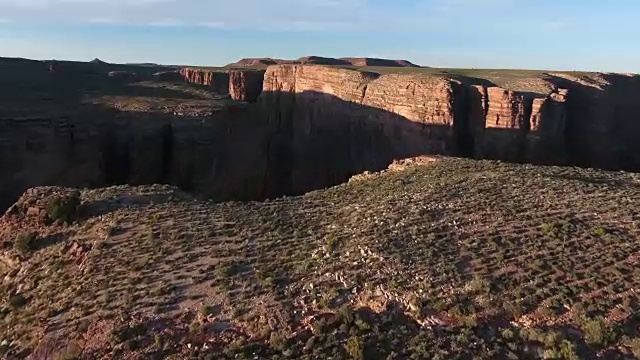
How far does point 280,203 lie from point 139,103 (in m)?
28.5

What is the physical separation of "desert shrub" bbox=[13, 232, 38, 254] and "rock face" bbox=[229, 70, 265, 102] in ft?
146

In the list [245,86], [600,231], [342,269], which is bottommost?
[342,269]

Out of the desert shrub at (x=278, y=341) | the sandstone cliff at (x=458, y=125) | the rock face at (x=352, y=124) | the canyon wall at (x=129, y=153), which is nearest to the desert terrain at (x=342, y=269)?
the desert shrub at (x=278, y=341)

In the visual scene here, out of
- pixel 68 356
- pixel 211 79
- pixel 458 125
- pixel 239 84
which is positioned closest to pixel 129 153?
pixel 458 125

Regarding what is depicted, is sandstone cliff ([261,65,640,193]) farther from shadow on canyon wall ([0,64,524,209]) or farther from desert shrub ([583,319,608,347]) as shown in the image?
desert shrub ([583,319,608,347])

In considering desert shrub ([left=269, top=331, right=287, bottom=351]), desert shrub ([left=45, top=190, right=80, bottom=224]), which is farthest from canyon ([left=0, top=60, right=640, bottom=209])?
desert shrub ([left=269, top=331, right=287, bottom=351])

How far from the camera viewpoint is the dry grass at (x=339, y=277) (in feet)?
33.8

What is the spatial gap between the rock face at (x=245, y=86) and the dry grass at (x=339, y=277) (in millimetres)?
43093

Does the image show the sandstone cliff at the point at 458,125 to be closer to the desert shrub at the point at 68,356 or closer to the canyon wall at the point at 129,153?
the canyon wall at the point at 129,153

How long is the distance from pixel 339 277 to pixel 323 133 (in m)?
33.6

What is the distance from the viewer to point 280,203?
59.8 ft

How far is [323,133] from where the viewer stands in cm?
4550

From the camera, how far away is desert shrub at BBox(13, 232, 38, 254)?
15.7 metres

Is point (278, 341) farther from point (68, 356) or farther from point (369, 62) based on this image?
point (369, 62)
